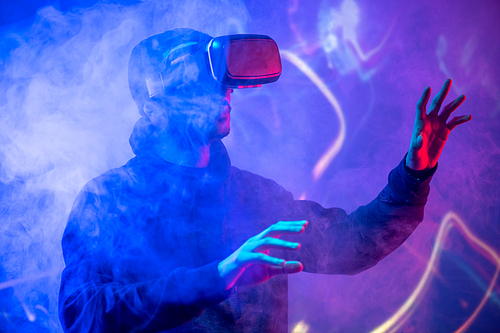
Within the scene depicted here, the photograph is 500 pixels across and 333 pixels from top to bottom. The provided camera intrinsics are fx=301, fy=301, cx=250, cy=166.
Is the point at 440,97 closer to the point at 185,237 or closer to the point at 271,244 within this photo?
the point at 271,244

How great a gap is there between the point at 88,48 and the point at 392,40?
167 centimetres


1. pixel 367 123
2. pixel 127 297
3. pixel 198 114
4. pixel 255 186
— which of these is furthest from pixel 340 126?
pixel 127 297

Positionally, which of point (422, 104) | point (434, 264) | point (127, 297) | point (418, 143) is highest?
point (422, 104)

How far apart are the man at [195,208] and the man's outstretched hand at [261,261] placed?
158 mm

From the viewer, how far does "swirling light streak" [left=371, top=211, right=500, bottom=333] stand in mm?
1831

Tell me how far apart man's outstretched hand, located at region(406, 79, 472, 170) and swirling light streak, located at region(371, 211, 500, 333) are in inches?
41.5

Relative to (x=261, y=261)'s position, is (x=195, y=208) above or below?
above

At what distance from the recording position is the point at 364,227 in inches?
47.3

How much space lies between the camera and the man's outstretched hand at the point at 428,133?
3.16 feet

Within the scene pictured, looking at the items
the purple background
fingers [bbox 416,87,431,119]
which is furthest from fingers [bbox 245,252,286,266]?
the purple background

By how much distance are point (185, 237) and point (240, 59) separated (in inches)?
25.6

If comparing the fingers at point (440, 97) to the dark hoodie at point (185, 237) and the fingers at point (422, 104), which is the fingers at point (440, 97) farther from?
the dark hoodie at point (185, 237)

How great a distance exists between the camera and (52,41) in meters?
1.40

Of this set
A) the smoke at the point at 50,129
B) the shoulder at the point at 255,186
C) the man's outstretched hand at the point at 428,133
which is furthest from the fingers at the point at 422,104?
the smoke at the point at 50,129
